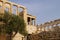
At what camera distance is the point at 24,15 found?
35.2m

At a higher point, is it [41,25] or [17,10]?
[17,10]

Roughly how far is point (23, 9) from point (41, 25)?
487 centimetres

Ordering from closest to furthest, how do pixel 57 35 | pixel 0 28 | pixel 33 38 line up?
pixel 0 28, pixel 57 35, pixel 33 38

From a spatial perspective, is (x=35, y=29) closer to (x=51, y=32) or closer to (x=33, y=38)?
(x=33, y=38)

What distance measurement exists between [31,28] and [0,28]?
11.1 m

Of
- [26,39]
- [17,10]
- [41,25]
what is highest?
[17,10]

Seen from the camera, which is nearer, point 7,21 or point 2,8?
point 7,21

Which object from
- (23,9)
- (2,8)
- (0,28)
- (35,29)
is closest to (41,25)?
(35,29)

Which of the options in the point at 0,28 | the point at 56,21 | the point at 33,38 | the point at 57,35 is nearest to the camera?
the point at 0,28

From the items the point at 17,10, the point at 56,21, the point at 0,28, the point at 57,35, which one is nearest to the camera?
the point at 0,28

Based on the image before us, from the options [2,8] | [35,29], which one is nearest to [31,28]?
[35,29]

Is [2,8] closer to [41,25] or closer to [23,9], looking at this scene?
[23,9]

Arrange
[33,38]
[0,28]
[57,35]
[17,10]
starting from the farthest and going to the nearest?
1. [17,10]
2. [33,38]
3. [57,35]
4. [0,28]

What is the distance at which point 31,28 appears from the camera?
34.8 m
